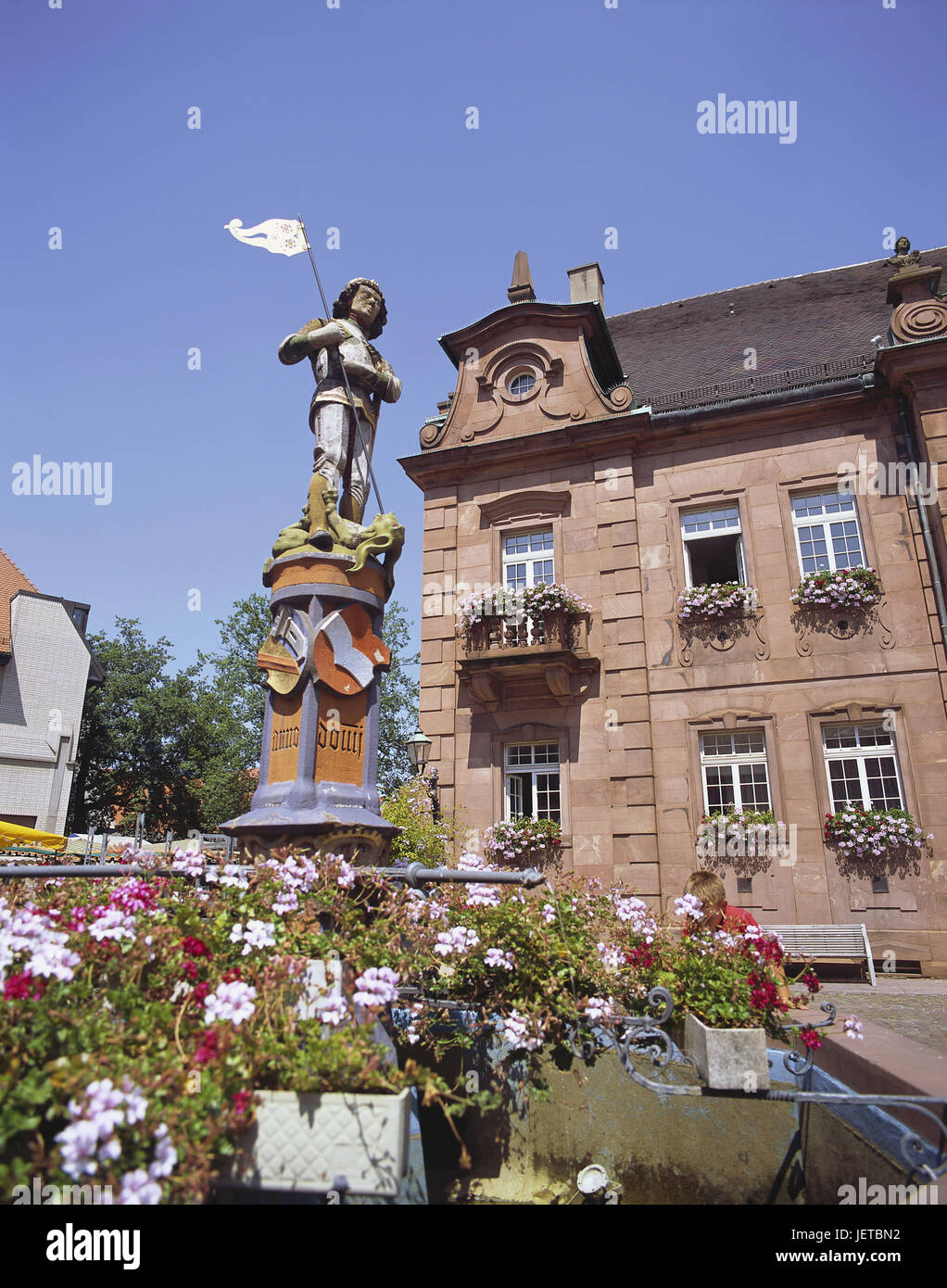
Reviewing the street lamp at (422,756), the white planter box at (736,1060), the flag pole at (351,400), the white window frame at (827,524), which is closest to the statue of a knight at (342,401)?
the flag pole at (351,400)

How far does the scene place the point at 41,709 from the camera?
2695cm

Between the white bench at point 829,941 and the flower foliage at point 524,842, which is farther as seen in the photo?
the flower foliage at point 524,842

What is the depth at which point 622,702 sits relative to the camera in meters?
13.4

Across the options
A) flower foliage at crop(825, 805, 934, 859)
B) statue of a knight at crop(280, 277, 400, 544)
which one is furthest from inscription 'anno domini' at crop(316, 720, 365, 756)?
flower foliage at crop(825, 805, 934, 859)

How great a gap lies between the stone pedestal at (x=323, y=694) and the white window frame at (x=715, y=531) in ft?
28.7

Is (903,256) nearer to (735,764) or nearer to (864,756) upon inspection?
(864,756)

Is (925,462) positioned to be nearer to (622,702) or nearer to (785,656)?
(785,656)

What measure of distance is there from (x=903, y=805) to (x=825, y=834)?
1.25 meters

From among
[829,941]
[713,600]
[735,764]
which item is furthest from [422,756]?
[829,941]

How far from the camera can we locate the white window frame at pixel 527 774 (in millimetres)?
13633

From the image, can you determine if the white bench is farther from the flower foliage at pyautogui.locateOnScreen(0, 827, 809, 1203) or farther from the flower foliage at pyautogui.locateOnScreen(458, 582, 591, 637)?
the flower foliage at pyautogui.locateOnScreen(0, 827, 809, 1203)

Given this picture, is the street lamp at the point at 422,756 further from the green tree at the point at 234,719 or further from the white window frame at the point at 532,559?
the green tree at the point at 234,719

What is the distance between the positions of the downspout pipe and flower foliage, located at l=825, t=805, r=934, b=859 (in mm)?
2828
